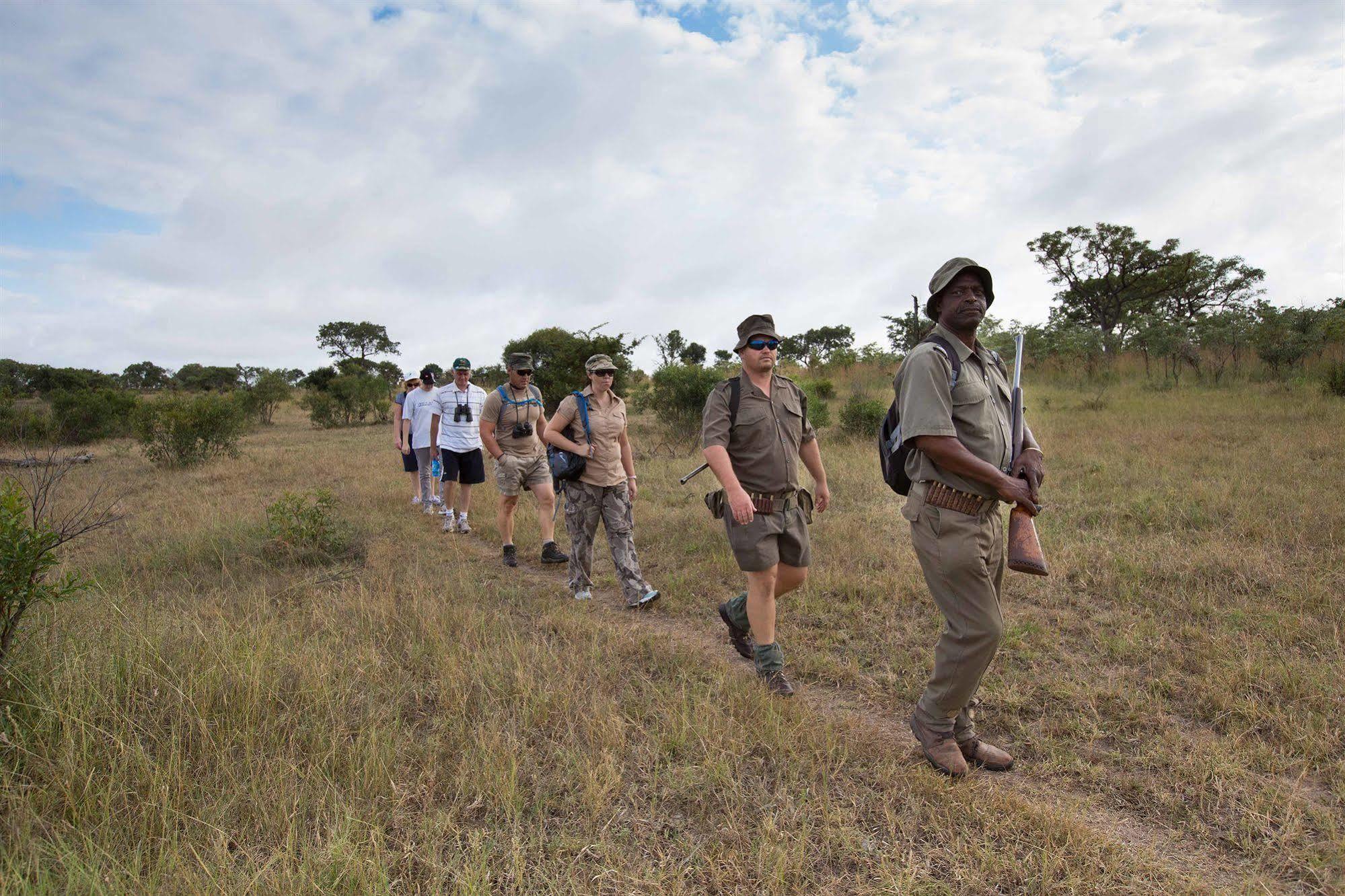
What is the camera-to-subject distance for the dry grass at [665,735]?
2.20m

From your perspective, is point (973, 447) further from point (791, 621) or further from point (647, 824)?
point (791, 621)

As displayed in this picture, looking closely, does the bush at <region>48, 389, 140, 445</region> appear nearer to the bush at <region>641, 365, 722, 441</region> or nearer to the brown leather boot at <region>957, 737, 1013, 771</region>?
the bush at <region>641, 365, 722, 441</region>

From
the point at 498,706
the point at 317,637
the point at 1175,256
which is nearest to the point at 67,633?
the point at 317,637

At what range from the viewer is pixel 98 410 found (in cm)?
1769

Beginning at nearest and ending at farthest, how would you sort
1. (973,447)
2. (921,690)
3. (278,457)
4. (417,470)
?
(973,447) → (921,690) → (417,470) → (278,457)

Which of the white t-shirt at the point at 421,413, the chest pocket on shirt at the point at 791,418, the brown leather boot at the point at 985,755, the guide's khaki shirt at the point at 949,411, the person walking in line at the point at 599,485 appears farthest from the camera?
the white t-shirt at the point at 421,413

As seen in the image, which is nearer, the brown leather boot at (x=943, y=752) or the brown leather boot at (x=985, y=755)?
the brown leather boot at (x=943, y=752)

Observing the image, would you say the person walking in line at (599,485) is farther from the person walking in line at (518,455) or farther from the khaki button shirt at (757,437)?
the khaki button shirt at (757,437)

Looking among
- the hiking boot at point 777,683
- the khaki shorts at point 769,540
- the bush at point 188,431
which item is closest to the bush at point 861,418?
the khaki shorts at point 769,540

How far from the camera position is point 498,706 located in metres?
3.17

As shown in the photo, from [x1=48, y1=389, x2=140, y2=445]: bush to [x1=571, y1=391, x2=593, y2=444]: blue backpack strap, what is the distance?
17.0 m

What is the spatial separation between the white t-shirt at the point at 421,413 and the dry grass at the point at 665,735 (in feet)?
9.68

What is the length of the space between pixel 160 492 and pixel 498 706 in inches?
361

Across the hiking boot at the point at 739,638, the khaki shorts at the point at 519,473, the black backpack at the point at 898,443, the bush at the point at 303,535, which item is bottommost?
the hiking boot at the point at 739,638
